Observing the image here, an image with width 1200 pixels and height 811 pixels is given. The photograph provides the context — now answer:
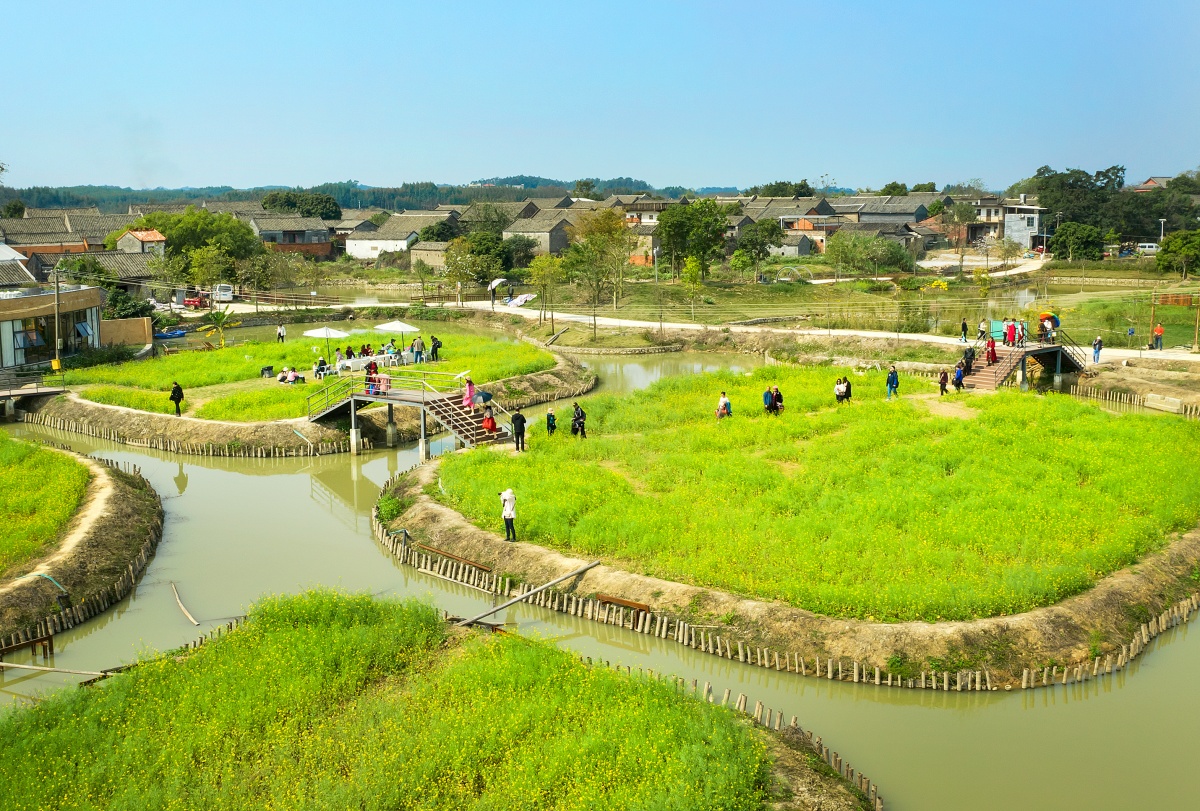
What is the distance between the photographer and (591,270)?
6494 centimetres

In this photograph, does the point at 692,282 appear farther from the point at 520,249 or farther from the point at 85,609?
the point at 85,609

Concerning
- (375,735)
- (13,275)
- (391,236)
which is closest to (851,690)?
(375,735)

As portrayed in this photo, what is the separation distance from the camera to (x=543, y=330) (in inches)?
2359

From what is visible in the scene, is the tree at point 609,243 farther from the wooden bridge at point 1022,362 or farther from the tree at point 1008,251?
the tree at point 1008,251

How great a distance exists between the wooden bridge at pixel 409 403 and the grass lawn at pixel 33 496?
8082mm

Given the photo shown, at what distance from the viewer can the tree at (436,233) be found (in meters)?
103

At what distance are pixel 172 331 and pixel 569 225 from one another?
1894 inches

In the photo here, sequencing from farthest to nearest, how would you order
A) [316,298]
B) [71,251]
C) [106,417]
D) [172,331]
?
1. [71,251]
2. [316,298]
3. [172,331]
4. [106,417]

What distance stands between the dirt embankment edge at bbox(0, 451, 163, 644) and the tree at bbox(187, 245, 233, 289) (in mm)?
45537

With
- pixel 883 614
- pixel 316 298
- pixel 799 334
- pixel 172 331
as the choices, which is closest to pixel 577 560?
pixel 883 614

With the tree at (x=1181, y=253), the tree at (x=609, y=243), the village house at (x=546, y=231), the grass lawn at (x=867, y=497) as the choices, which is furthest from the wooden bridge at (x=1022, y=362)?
the village house at (x=546, y=231)

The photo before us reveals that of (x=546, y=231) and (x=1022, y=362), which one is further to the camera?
(x=546, y=231)

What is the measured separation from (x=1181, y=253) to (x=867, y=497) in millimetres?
64295

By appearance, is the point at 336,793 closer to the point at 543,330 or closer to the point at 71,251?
the point at 543,330
